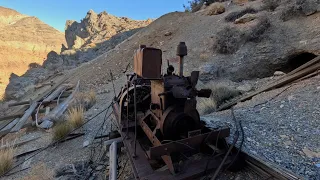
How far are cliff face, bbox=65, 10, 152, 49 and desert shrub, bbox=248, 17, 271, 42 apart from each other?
21135 mm

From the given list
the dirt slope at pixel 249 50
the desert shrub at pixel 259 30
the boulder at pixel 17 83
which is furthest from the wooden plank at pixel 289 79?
the boulder at pixel 17 83

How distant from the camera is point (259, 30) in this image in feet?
34.6

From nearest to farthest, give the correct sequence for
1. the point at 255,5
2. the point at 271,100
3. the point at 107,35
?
the point at 271,100 < the point at 255,5 < the point at 107,35

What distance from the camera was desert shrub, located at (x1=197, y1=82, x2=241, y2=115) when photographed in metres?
6.03

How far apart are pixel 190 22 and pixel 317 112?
14.1m

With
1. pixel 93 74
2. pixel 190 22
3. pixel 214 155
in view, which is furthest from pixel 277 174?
pixel 190 22

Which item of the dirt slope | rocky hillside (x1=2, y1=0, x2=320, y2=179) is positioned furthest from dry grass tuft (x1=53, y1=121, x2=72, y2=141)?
the dirt slope

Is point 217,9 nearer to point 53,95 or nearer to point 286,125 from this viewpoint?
point 53,95

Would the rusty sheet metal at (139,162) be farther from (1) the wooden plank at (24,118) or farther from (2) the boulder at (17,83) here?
(2) the boulder at (17,83)

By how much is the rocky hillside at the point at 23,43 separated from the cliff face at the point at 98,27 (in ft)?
17.5

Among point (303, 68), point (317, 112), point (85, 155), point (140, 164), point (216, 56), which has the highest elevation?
point (216, 56)

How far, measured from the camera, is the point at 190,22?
1683 cm

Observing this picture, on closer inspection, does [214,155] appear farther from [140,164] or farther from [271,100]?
[271,100]

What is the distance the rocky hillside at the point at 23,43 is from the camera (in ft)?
94.1
